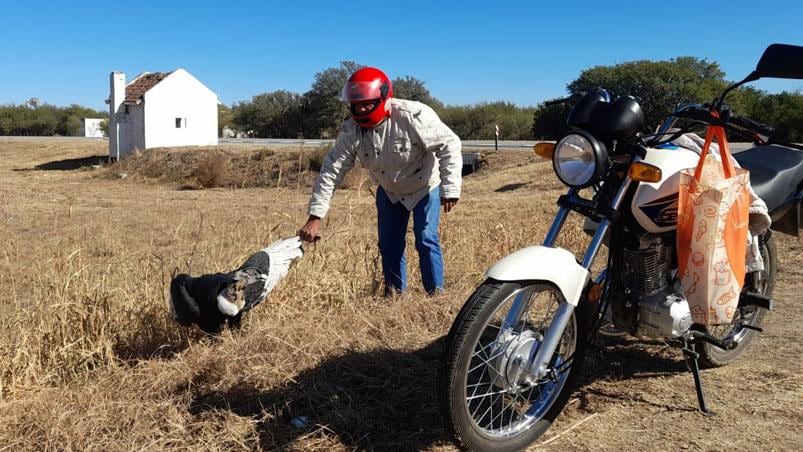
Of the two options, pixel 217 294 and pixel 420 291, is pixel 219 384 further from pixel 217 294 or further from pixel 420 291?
pixel 420 291

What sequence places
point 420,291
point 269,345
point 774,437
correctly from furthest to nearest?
1. point 420,291
2. point 269,345
3. point 774,437

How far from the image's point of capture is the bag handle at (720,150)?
3.07 m

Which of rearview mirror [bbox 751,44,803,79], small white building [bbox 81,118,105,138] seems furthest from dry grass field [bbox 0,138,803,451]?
small white building [bbox 81,118,105,138]

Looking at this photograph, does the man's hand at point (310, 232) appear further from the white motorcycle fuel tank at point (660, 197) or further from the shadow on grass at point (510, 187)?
the shadow on grass at point (510, 187)

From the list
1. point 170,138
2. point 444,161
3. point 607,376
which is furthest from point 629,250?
point 170,138

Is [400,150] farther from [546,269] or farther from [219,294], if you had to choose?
[546,269]

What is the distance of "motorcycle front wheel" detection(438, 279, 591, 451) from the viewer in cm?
259

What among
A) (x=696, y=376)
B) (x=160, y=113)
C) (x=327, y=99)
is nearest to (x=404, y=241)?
(x=696, y=376)

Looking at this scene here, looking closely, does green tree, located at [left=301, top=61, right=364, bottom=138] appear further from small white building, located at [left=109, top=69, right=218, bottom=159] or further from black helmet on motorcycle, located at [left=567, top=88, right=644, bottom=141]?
Answer: black helmet on motorcycle, located at [left=567, top=88, right=644, bottom=141]

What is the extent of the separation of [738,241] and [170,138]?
38877 mm

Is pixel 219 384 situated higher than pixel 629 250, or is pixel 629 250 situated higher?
pixel 629 250

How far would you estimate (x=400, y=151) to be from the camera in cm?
478

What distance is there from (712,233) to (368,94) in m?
2.30

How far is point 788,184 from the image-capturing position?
13.0 feet
